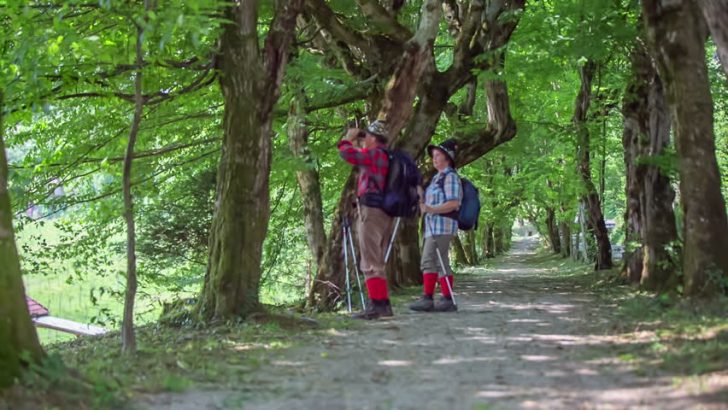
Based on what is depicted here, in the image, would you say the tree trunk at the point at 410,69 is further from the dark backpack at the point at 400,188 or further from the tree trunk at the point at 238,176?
the tree trunk at the point at 238,176

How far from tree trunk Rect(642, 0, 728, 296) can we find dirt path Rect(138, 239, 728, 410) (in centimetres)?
126

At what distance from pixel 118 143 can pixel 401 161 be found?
6115 mm

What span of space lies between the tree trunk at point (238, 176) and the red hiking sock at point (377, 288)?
4.47 ft

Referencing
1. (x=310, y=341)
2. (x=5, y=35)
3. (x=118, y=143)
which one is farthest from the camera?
(x=118, y=143)

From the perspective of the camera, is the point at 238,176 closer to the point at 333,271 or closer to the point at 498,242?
the point at 333,271

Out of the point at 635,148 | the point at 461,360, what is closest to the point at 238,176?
the point at 461,360

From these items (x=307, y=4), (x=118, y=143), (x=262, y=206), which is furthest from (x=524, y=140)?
(x=262, y=206)

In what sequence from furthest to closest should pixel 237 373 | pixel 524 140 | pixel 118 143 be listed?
pixel 524 140, pixel 118 143, pixel 237 373

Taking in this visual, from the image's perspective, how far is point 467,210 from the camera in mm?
8977

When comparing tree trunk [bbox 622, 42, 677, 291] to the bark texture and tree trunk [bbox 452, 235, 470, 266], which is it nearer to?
the bark texture

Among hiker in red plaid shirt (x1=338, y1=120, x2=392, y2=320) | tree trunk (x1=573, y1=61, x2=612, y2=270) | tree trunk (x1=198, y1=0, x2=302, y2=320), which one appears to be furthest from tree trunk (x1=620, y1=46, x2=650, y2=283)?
tree trunk (x1=198, y1=0, x2=302, y2=320)

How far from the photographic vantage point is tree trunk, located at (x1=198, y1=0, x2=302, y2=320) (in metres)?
7.68

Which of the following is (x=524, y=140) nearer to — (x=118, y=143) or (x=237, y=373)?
(x=118, y=143)

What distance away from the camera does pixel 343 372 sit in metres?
5.48
